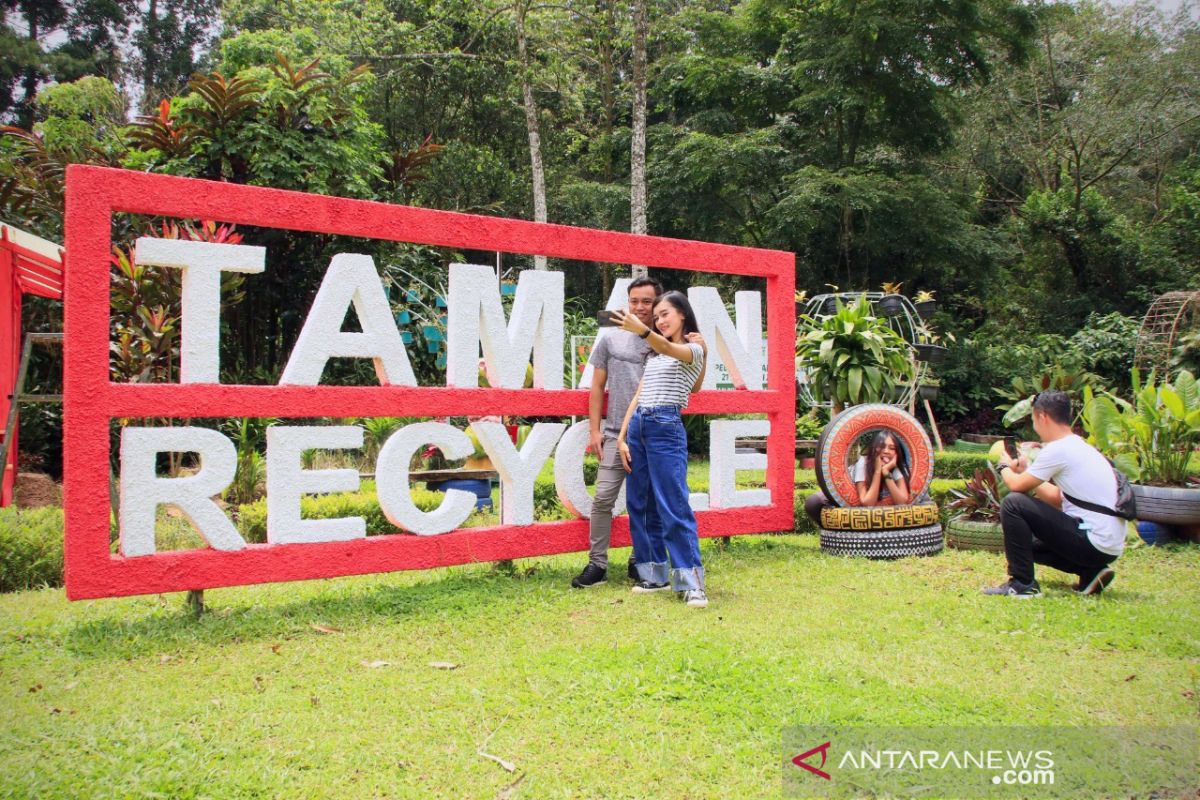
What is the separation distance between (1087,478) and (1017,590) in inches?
29.6

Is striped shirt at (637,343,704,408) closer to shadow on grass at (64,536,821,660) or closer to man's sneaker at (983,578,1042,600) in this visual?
shadow on grass at (64,536,821,660)

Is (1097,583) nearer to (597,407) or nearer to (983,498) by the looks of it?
(983,498)

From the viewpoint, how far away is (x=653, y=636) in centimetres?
441

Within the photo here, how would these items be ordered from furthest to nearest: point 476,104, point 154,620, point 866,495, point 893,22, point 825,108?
1. point 476,104
2. point 825,108
3. point 893,22
4. point 866,495
5. point 154,620

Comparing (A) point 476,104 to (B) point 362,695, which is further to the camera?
(A) point 476,104

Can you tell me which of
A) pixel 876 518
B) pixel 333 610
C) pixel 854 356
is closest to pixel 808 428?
pixel 854 356

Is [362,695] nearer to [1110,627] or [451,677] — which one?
[451,677]

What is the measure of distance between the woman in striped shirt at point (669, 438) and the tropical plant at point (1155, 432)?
424 centimetres

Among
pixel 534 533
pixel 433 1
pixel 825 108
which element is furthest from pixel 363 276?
pixel 825 108

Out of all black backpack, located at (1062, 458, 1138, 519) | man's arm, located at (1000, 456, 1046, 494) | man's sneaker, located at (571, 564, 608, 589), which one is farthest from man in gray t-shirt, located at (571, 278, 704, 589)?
black backpack, located at (1062, 458, 1138, 519)

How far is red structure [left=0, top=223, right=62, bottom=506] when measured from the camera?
5.73m

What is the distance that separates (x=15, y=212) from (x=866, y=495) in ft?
30.3

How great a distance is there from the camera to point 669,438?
5.21 metres

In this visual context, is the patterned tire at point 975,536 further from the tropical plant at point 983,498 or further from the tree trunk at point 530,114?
the tree trunk at point 530,114
